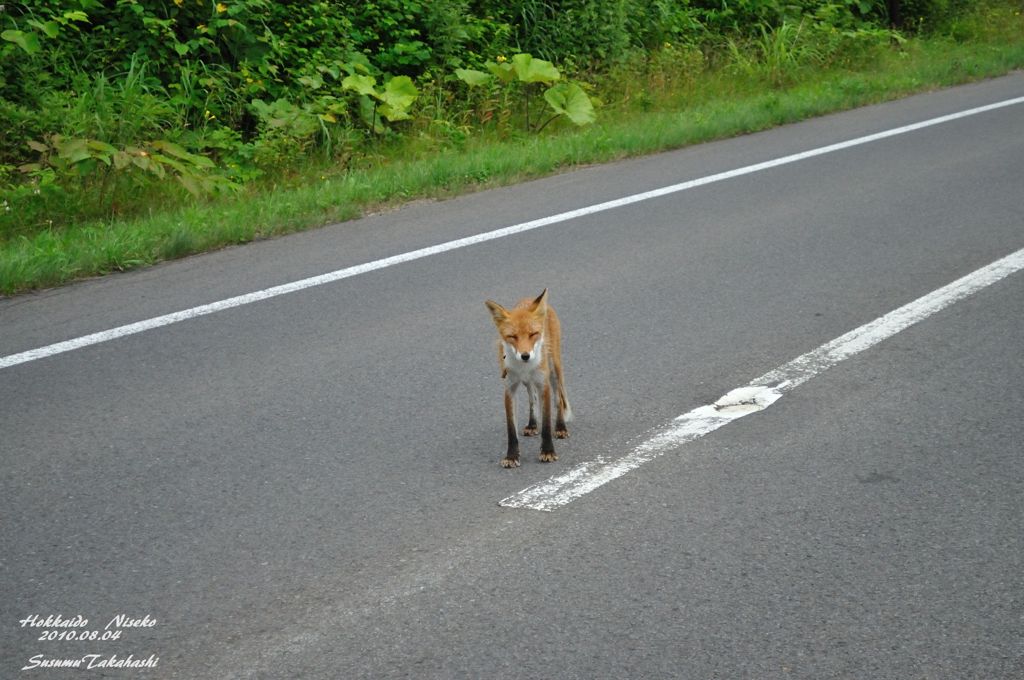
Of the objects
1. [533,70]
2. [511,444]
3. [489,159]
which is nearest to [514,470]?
[511,444]

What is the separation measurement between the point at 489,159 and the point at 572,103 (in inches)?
114

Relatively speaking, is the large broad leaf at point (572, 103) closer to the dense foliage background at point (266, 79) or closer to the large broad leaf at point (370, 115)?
the dense foliage background at point (266, 79)

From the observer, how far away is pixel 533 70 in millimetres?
14094

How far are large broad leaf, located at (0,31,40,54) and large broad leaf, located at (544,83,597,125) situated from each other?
19.1ft

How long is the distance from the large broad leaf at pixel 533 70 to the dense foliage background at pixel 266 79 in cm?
7

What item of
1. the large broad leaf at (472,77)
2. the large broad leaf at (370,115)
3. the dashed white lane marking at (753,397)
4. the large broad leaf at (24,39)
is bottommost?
the dashed white lane marking at (753,397)

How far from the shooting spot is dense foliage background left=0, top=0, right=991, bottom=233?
10492 millimetres

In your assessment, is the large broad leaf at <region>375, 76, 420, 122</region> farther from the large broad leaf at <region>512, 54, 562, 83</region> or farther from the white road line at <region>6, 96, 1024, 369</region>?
the white road line at <region>6, 96, 1024, 369</region>

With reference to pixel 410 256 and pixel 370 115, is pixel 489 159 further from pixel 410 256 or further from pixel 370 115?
pixel 410 256

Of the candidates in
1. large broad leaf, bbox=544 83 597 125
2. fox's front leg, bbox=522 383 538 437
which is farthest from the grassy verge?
fox's front leg, bbox=522 383 538 437

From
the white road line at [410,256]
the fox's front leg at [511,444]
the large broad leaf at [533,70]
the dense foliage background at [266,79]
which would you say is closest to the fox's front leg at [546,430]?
the fox's front leg at [511,444]

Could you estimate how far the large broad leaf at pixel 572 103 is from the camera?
544 inches

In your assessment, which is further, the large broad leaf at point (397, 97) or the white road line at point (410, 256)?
the large broad leaf at point (397, 97)

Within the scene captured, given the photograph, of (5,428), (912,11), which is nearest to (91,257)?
(5,428)
